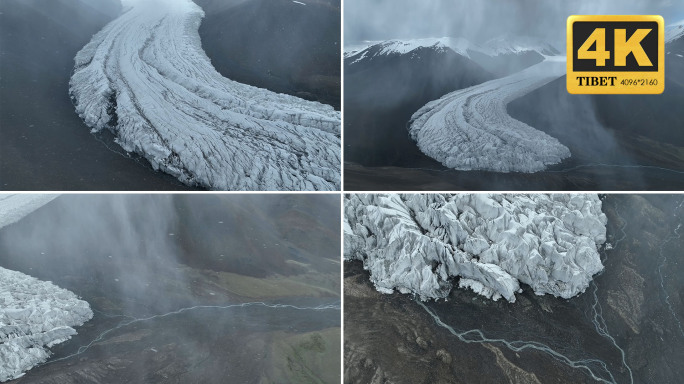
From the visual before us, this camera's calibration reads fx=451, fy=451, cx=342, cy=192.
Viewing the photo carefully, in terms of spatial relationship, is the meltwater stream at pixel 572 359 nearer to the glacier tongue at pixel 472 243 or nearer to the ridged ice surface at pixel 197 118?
the glacier tongue at pixel 472 243

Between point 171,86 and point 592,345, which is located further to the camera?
point 171,86

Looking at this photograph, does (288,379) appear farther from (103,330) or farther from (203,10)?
(203,10)

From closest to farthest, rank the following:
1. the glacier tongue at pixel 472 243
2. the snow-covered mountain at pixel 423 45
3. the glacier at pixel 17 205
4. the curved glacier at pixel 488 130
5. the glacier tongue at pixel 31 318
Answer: the glacier tongue at pixel 31 318 → the glacier at pixel 17 205 → the glacier tongue at pixel 472 243 → the curved glacier at pixel 488 130 → the snow-covered mountain at pixel 423 45

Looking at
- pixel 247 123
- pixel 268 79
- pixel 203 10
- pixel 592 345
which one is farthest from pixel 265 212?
pixel 592 345

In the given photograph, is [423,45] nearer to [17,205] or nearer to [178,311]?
[178,311]

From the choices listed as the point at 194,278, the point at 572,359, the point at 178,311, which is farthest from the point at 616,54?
the point at 178,311

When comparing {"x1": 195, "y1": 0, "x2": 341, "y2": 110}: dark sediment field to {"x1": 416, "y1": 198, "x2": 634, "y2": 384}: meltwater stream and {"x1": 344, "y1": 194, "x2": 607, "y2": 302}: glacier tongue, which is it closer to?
{"x1": 344, "y1": 194, "x2": 607, "y2": 302}: glacier tongue

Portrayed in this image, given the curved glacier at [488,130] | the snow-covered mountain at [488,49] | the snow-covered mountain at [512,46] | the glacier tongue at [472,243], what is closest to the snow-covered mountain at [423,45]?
the snow-covered mountain at [488,49]
